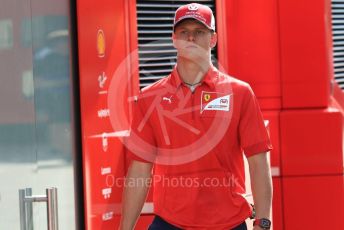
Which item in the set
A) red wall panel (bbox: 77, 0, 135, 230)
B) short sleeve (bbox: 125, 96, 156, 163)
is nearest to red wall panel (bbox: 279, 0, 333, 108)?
red wall panel (bbox: 77, 0, 135, 230)

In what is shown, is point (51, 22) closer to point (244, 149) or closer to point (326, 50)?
point (244, 149)

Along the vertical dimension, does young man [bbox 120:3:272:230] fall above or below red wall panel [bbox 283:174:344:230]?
above

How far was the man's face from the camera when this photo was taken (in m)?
3.92

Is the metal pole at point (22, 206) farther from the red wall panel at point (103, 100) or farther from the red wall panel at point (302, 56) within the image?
the red wall panel at point (302, 56)

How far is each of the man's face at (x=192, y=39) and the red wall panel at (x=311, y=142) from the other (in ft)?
5.10

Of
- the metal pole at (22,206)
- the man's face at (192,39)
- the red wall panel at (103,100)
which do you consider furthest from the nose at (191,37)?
the metal pole at (22,206)

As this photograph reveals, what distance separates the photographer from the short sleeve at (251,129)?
390cm

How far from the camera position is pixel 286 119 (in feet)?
17.7

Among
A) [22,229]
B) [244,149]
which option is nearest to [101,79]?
[244,149]

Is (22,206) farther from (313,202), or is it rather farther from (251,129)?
(313,202)

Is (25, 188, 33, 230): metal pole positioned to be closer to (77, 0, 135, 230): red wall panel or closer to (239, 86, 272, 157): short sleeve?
(77, 0, 135, 230): red wall panel

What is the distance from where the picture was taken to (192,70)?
3994 mm

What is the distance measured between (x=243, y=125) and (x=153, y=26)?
1303 millimetres

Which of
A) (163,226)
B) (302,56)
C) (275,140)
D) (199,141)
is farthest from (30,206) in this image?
(302,56)
